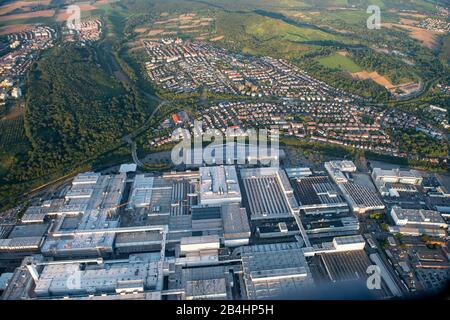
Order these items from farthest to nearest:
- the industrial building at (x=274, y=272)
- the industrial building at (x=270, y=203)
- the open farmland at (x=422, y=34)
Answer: the open farmland at (x=422, y=34), the industrial building at (x=270, y=203), the industrial building at (x=274, y=272)

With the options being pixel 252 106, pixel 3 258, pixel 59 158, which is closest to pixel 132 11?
pixel 252 106

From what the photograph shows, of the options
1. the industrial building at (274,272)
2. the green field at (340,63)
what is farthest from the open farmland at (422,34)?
the industrial building at (274,272)

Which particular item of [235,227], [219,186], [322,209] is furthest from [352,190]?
[219,186]

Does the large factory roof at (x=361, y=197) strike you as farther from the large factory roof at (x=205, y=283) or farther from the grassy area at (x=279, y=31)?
the grassy area at (x=279, y=31)

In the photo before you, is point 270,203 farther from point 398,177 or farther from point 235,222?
point 398,177

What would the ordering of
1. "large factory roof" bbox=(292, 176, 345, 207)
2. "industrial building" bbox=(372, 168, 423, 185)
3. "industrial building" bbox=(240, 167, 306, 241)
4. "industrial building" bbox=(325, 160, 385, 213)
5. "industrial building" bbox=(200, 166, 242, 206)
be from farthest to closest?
1. "industrial building" bbox=(372, 168, 423, 185)
2. "large factory roof" bbox=(292, 176, 345, 207)
3. "industrial building" bbox=(325, 160, 385, 213)
4. "industrial building" bbox=(200, 166, 242, 206)
5. "industrial building" bbox=(240, 167, 306, 241)

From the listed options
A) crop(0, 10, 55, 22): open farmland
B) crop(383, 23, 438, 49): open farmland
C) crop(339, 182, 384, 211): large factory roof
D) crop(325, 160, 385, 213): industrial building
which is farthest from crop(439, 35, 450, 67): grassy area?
crop(0, 10, 55, 22): open farmland

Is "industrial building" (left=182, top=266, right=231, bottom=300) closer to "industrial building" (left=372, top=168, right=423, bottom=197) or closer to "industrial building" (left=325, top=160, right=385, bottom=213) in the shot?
"industrial building" (left=325, top=160, right=385, bottom=213)
